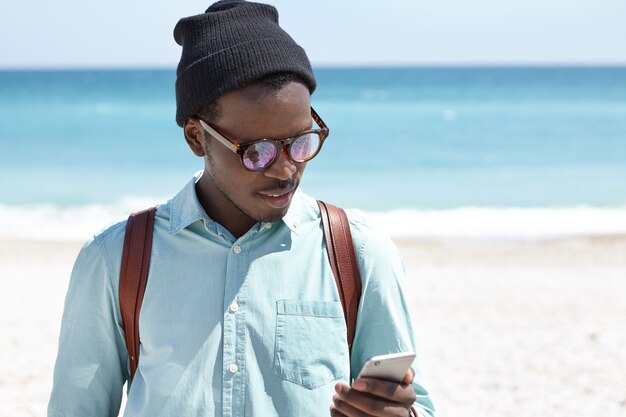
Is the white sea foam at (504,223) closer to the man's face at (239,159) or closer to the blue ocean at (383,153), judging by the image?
the blue ocean at (383,153)

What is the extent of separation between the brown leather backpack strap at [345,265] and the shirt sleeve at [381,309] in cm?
1

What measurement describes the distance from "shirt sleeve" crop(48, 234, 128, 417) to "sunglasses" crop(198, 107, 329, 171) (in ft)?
1.30

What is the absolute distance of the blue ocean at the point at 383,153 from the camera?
20.5 metres

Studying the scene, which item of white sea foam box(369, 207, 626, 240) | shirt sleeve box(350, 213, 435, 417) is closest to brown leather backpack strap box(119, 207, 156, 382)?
shirt sleeve box(350, 213, 435, 417)

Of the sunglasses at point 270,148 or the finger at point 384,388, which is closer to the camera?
the finger at point 384,388

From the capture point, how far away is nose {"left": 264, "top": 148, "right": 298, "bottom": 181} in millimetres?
2020

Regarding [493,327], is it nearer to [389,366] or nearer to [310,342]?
[310,342]

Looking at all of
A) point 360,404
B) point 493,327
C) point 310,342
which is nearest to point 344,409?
point 360,404

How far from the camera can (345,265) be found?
6.63 feet

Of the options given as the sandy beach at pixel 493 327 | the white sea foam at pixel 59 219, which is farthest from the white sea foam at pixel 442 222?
the sandy beach at pixel 493 327

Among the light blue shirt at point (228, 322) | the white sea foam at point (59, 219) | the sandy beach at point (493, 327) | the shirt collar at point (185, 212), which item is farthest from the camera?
the white sea foam at point (59, 219)

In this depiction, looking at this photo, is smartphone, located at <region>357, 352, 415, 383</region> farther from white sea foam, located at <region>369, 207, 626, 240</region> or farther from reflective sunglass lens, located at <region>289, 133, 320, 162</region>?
white sea foam, located at <region>369, 207, 626, 240</region>

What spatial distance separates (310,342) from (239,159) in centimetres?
45

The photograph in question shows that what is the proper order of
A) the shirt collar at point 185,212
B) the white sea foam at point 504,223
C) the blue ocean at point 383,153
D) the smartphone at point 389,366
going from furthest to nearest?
1. the blue ocean at point 383,153
2. the white sea foam at point 504,223
3. the shirt collar at point 185,212
4. the smartphone at point 389,366
